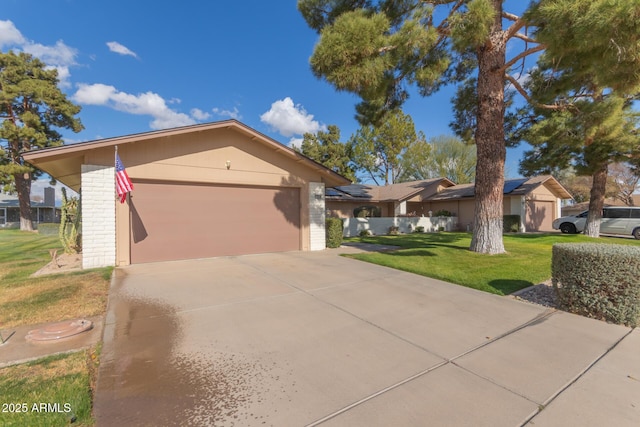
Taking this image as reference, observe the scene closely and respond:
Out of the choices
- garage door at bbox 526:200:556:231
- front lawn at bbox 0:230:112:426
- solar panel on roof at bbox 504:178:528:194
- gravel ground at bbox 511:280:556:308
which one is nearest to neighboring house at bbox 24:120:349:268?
front lawn at bbox 0:230:112:426

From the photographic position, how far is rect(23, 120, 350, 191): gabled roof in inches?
265

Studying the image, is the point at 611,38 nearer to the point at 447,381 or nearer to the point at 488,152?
the point at 488,152

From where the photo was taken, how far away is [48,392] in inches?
95.4

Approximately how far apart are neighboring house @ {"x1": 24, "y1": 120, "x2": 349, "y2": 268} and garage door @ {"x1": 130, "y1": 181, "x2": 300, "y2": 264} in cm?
3

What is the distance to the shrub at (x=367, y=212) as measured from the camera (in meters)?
22.3

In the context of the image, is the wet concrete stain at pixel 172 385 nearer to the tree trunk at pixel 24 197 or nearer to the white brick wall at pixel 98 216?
the white brick wall at pixel 98 216

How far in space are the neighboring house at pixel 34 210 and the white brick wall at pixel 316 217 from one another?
3174 centimetres

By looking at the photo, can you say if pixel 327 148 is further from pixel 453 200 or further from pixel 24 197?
pixel 24 197

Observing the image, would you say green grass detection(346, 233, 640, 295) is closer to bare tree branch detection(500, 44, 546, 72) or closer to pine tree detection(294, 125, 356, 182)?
bare tree branch detection(500, 44, 546, 72)

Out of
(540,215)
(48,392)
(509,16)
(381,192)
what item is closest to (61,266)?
(48,392)

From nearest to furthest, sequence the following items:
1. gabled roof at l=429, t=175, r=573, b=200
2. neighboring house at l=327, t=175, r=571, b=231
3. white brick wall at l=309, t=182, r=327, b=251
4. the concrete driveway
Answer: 1. the concrete driveway
2. white brick wall at l=309, t=182, r=327, b=251
3. gabled roof at l=429, t=175, r=573, b=200
4. neighboring house at l=327, t=175, r=571, b=231

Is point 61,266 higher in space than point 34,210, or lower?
lower

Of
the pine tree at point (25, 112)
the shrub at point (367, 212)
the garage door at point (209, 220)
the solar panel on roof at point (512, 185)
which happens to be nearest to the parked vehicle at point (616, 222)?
the solar panel on roof at point (512, 185)

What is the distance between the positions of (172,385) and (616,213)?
78.5 feet
